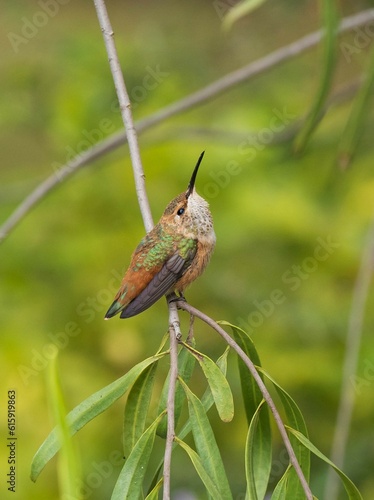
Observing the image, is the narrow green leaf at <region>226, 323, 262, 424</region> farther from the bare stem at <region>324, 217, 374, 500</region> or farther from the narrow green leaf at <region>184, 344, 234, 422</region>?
the bare stem at <region>324, 217, 374, 500</region>

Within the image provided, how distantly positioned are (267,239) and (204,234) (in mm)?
2177

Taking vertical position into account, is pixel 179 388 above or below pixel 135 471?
above

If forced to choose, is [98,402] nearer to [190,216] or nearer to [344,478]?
[344,478]

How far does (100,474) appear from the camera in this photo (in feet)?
11.3

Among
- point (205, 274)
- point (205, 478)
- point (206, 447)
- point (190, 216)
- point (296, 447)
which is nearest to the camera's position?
point (205, 478)

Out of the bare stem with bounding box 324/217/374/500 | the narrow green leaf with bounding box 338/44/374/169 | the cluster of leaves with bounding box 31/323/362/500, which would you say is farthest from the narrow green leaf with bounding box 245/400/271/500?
the bare stem with bounding box 324/217/374/500

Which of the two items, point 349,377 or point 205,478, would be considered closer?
point 205,478

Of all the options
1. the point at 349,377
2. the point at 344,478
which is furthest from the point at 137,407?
the point at 349,377

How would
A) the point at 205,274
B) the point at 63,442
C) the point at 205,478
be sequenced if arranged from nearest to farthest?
the point at 63,442, the point at 205,478, the point at 205,274

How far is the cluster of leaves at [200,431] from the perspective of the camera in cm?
160

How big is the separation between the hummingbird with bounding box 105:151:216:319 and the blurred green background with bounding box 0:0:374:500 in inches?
33.7

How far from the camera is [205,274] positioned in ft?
13.9

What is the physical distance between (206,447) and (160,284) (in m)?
0.72

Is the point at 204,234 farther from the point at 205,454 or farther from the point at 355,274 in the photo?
the point at 355,274
